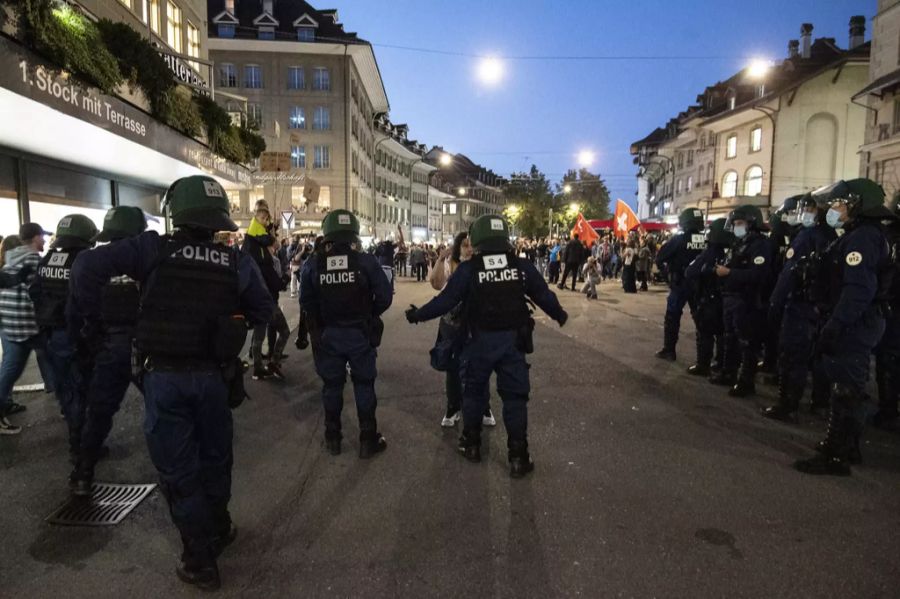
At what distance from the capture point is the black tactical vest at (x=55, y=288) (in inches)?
175

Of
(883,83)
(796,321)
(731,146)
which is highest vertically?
(731,146)

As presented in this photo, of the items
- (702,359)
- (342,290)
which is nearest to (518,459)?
(342,290)

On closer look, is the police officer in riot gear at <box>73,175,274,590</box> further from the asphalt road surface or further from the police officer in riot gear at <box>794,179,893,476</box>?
the police officer in riot gear at <box>794,179,893,476</box>

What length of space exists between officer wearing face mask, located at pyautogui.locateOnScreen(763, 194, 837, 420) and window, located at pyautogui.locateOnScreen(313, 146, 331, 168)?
134ft

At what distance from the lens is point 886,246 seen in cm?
430

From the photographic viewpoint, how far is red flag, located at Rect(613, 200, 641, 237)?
19344 mm

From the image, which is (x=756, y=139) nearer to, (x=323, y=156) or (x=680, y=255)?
(x=323, y=156)

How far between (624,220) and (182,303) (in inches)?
718

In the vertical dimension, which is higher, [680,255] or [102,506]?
[680,255]

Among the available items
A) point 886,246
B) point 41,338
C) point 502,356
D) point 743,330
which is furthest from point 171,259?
point 743,330

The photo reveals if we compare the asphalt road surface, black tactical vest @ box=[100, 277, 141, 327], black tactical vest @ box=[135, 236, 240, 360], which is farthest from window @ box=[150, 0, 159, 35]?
black tactical vest @ box=[135, 236, 240, 360]

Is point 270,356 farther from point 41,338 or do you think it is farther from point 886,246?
point 886,246

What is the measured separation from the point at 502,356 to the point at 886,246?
293 centimetres

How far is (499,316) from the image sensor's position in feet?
14.2
